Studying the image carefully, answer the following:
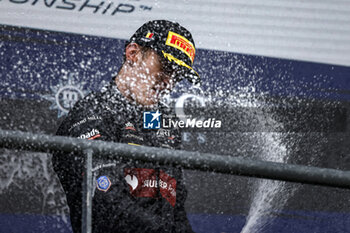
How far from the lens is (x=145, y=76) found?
105cm

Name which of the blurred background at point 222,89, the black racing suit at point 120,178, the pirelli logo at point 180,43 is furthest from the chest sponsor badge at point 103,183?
the blurred background at point 222,89

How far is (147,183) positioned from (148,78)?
0.29m

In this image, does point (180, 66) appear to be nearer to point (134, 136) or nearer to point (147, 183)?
point (134, 136)

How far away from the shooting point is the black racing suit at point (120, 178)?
0.82 meters

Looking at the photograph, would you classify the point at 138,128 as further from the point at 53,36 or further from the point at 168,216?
the point at 53,36

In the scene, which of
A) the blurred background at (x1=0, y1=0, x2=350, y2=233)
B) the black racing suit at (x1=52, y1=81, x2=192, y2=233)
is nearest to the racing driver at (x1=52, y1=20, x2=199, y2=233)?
the black racing suit at (x1=52, y1=81, x2=192, y2=233)

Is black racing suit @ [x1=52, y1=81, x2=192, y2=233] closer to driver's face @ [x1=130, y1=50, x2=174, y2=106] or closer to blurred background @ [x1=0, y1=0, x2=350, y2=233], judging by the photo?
driver's face @ [x1=130, y1=50, x2=174, y2=106]

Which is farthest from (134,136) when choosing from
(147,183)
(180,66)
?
(180,66)

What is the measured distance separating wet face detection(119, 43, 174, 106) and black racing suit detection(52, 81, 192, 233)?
0.12ft

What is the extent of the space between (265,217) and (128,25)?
1024 mm

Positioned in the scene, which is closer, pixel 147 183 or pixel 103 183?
pixel 103 183

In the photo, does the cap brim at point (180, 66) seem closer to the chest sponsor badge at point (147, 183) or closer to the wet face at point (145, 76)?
the wet face at point (145, 76)

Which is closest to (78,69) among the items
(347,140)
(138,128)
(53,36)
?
(53,36)

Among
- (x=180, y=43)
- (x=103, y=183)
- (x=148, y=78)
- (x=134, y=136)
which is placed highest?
(x=180, y=43)
